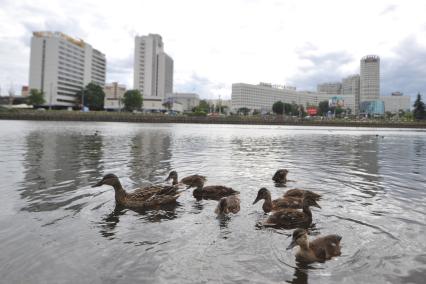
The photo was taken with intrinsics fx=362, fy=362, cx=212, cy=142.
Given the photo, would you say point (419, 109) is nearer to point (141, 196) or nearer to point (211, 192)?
point (211, 192)

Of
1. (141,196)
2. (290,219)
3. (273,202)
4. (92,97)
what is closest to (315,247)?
(290,219)

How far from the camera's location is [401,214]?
36.0 ft

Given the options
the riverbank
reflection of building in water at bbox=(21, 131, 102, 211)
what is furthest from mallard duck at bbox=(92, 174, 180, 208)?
the riverbank

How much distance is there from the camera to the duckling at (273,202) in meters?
11.1

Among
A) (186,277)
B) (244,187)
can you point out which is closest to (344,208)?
(244,187)

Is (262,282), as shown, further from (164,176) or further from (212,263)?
(164,176)

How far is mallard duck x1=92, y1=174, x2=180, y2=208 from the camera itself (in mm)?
11250

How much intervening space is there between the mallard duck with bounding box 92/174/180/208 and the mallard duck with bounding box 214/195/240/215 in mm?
1816

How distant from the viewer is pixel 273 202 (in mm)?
11570

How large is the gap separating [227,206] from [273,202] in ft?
5.75

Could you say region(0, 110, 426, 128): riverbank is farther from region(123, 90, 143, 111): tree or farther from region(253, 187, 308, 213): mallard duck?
region(253, 187, 308, 213): mallard duck

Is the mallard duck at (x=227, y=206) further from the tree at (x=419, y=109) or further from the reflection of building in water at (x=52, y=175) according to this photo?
the tree at (x=419, y=109)

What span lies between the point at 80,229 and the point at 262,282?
500cm

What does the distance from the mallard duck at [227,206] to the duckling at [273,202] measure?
0.67m
